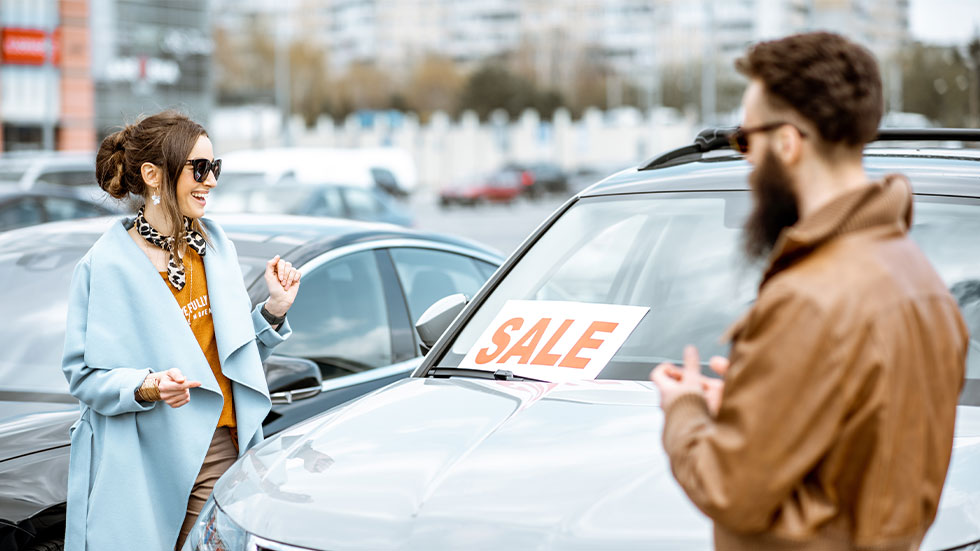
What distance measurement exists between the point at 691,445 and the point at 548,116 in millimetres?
92205

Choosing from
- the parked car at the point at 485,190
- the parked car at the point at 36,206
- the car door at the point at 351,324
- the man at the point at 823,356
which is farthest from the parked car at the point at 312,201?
the parked car at the point at 485,190

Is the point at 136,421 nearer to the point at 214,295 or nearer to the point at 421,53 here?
the point at 214,295

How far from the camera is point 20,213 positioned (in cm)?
1092

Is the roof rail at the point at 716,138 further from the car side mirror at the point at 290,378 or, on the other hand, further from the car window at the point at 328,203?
the car window at the point at 328,203

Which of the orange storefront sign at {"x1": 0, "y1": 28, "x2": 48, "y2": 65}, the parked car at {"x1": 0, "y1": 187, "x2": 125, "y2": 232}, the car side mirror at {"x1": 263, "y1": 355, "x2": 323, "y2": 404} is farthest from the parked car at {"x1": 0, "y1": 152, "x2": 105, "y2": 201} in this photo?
the orange storefront sign at {"x1": 0, "y1": 28, "x2": 48, "y2": 65}

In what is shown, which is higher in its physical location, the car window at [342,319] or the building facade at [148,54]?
the building facade at [148,54]

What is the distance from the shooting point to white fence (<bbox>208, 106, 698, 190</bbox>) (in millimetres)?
74750

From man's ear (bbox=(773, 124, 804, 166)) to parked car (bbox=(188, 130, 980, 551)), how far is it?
80 cm

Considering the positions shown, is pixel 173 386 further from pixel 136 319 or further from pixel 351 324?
pixel 351 324

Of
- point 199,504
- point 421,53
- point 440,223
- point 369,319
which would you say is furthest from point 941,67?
point 421,53

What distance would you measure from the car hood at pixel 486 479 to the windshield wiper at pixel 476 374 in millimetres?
135

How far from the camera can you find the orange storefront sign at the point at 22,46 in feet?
139

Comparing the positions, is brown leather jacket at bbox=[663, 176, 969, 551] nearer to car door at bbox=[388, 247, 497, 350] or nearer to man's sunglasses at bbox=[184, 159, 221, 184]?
man's sunglasses at bbox=[184, 159, 221, 184]

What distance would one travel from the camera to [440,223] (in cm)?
3706
